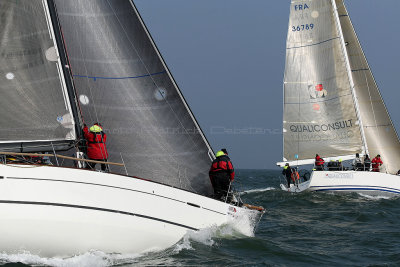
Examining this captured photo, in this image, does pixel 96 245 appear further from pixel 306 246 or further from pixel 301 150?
pixel 301 150

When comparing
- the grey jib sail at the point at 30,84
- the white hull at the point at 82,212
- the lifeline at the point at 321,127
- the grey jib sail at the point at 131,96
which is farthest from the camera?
the lifeline at the point at 321,127

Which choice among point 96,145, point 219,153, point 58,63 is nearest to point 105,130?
point 96,145

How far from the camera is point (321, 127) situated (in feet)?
94.2

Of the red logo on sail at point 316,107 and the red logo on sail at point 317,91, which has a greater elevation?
the red logo on sail at point 317,91

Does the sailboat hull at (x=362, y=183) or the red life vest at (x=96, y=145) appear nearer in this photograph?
the red life vest at (x=96, y=145)

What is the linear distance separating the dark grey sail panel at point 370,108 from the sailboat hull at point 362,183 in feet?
9.54

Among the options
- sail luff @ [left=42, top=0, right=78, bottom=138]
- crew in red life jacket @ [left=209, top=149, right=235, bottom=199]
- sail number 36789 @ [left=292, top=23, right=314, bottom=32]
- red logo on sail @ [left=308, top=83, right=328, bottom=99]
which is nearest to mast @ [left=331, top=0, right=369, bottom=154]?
sail number 36789 @ [left=292, top=23, right=314, bottom=32]

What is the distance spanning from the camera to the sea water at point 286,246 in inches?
348

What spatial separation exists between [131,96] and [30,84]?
2188 mm

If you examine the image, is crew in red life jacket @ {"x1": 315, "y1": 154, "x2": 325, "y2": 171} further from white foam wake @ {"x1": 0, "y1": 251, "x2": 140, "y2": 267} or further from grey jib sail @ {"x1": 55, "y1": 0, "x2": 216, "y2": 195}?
white foam wake @ {"x1": 0, "y1": 251, "x2": 140, "y2": 267}

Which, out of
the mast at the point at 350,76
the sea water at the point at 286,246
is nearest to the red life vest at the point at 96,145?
the sea water at the point at 286,246

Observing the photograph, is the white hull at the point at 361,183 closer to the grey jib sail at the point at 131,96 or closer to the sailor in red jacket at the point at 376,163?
the sailor in red jacket at the point at 376,163

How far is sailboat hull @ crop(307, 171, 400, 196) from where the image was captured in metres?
24.7

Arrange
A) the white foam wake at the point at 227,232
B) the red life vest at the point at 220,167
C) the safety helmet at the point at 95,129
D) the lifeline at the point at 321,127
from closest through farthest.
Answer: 1. the white foam wake at the point at 227,232
2. the safety helmet at the point at 95,129
3. the red life vest at the point at 220,167
4. the lifeline at the point at 321,127
